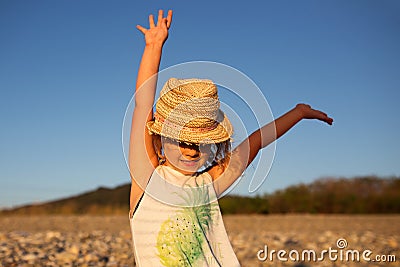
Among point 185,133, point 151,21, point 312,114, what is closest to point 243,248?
point 312,114

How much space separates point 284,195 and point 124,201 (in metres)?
4.30

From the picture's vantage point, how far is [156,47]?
6.52 feet

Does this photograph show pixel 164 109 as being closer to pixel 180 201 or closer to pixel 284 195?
pixel 180 201

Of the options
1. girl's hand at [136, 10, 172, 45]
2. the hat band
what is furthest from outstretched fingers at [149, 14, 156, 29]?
the hat band

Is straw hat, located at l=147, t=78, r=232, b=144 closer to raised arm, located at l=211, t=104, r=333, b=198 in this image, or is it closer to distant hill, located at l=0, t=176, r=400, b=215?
raised arm, located at l=211, t=104, r=333, b=198

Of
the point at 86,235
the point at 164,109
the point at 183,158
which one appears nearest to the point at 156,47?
the point at 164,109

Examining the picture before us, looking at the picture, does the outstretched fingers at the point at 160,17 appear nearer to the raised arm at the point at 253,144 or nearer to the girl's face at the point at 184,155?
the girl's face at the point at 184,155

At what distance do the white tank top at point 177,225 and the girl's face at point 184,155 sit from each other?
33 millimetres

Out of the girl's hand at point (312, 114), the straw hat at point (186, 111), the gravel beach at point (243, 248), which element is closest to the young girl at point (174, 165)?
the straw hat at point (186, 111)

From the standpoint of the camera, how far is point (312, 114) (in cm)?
226

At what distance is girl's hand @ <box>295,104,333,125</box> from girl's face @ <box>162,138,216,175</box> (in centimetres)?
44

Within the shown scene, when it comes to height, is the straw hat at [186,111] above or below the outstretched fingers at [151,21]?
below

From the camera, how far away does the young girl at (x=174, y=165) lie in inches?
78.3

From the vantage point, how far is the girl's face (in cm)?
206
